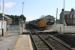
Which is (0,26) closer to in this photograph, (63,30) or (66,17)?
(63,30)

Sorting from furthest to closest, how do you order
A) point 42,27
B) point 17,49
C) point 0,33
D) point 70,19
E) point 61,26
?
1. point 70,19
2. point 42,27
3. point 61,26
4. point 0,33
5. point 17,49

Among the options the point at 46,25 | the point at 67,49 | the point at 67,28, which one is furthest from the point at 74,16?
the point at 67,49

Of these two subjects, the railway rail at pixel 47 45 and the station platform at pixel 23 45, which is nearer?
the station platform at pixel 23 45

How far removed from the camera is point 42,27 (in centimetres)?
6806

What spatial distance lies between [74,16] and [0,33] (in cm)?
3874

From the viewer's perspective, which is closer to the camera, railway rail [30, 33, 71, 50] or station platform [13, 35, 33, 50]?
station platform [13, 35, 33, 50]

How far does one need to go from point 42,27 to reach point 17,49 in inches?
1946

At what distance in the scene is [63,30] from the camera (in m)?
50.5

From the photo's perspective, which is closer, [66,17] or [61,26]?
[61,26]

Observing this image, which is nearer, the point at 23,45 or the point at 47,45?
the point at 23,45

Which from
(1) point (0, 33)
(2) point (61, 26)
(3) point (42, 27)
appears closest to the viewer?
(1) point (0, 33)

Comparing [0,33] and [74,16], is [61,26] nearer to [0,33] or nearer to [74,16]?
[0,33]

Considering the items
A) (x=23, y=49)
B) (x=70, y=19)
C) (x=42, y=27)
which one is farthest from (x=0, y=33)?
(x=70, y=19)

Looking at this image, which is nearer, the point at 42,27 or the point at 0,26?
the point at 0,26
